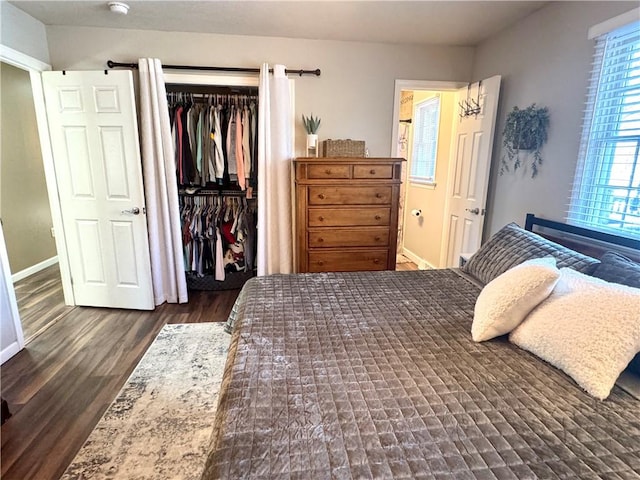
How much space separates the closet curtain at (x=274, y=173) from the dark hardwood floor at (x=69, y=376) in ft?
2.21

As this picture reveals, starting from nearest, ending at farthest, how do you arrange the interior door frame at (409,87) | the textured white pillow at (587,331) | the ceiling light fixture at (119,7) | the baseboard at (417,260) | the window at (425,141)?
the textured white pillow at (587,331) → the ceiling light fixture at (119,7) → the interior door frame at (409,87) → the window at (425,141) → the baseboard at (417,260)

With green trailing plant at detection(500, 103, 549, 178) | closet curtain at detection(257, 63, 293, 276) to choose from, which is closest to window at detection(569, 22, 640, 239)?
green trailing plant at detection(500, 103, 549, 178)

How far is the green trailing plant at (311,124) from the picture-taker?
10.6 ft

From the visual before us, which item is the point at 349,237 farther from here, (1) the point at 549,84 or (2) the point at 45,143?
(2) the point at 45,143

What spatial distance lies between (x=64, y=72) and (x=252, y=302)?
2.62 meters

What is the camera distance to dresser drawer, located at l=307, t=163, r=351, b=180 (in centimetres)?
293

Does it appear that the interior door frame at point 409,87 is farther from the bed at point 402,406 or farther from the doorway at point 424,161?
the bed at point 402,406

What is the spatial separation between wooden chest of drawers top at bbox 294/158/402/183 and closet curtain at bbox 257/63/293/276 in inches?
14.8

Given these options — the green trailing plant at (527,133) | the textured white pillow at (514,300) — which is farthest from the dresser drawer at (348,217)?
the textured white pillow at (514,300)

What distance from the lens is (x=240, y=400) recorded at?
1038 mm

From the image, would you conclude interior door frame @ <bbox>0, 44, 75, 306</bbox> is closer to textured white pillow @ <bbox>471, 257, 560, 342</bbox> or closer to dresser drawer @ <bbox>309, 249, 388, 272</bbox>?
dresser drawer @ <bbox>309, 249, 388, 272</bbox>

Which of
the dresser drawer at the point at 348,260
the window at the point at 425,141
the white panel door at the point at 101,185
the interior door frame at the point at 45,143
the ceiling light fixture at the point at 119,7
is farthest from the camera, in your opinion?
the window at the point at 425,141

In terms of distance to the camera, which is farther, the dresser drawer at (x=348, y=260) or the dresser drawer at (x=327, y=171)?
the dresser drawer at (x=348, y=260)

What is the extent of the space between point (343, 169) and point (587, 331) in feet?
6.98
